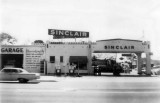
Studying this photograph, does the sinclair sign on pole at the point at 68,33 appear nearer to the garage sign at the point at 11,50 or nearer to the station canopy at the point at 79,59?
the station canopy at the point at 79,59

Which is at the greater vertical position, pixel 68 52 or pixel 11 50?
pixel 11 50

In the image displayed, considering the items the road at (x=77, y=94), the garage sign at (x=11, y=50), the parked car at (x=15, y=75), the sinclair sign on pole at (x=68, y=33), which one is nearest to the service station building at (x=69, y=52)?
the garage sign at (x=11, y=50)

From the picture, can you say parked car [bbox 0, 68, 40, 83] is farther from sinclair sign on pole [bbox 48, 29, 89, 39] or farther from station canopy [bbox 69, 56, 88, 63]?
sinclair sign on pole [bbox 48, 29, 89, 39]

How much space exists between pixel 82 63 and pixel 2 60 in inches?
509

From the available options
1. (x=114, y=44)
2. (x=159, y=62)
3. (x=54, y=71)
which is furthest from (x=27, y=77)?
(x=159, y=62)

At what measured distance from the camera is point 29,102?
10672 millimetres

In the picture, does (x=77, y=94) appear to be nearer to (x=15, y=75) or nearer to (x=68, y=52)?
(x=15, y=75)

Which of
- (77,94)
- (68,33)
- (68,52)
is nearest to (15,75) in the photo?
(77,94)

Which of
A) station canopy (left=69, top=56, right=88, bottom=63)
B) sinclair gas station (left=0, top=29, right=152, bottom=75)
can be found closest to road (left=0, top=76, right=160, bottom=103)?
station canopy (left=69, top=56, right=88, bottom=63)

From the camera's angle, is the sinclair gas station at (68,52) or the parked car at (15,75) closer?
the parked car at (15,75)

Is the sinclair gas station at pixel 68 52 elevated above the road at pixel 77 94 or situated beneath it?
elevated above

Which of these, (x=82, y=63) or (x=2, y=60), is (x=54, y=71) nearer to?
(x=82, y=63)

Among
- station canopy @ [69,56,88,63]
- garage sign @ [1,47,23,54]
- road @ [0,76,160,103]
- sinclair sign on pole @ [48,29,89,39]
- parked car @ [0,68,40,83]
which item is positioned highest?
sinclair sign on pole @ [48,29,89,39]

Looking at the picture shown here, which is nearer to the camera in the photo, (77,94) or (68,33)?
(77,94)
